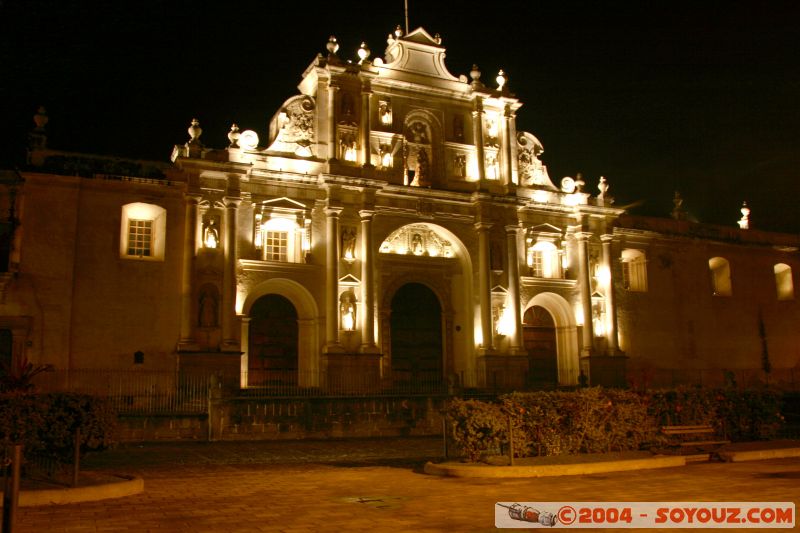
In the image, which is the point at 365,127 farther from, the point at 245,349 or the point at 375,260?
the point at 245,349

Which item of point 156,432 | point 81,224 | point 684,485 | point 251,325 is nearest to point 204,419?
point 156,432

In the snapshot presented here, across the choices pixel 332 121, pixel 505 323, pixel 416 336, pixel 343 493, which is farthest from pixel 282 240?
pixel 343 493

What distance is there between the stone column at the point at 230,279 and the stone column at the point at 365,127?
578cm

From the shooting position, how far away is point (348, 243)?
30.0m

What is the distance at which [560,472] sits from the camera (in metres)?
13.9

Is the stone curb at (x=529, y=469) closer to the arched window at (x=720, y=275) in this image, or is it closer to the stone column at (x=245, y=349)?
the stone column at (x=245, y=349)

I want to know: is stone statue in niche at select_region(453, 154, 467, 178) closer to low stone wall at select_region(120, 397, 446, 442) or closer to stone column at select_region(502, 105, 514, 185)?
stone column at select_region(502, 105, 514, 185)

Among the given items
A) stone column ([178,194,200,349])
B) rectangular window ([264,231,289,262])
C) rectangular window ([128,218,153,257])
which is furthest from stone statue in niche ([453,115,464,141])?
rectangular window ([128,218,153,257])

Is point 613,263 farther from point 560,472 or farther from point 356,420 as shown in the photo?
point 560,472

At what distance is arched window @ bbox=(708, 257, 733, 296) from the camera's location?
39.2 meters

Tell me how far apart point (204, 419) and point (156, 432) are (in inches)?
55.7

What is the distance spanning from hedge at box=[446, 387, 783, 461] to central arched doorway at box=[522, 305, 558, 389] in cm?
Answer: 1569

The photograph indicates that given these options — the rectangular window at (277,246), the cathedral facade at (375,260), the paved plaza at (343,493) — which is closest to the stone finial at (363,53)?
the cathedral facade at (375,260)

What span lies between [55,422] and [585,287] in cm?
2626
